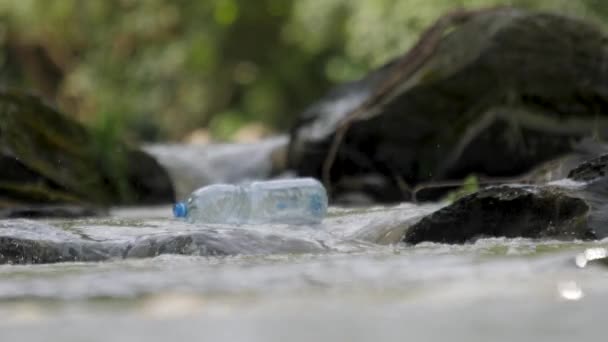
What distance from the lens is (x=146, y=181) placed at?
296 inches

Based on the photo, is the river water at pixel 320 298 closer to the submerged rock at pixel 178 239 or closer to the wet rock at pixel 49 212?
the submerged rock at pixel 178 239

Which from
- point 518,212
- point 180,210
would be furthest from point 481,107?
point 518,212

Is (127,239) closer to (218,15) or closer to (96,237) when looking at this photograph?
(96,237)

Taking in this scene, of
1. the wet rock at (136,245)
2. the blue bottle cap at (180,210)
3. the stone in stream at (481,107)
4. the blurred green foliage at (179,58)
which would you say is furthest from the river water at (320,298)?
the blurred green foliage at (179,58)

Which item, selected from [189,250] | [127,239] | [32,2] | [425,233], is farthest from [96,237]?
[32,2]

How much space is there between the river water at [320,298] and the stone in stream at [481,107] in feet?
13.8

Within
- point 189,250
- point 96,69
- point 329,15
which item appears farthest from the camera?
point 96,69

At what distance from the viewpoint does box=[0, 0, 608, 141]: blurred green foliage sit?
24734mm

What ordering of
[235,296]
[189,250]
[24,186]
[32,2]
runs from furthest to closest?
1. [32,2]
2. [24,186]
3. [189,250]
4. [235,296]

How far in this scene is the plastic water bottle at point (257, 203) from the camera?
4.66m

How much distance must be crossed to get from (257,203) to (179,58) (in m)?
20.9

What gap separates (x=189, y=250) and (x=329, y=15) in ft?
58.8

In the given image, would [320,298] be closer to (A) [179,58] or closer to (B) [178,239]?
(B) [178,239]

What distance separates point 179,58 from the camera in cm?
2542
